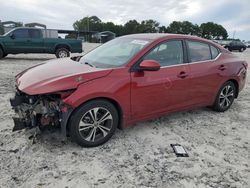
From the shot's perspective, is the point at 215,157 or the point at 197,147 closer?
the point at 215,157

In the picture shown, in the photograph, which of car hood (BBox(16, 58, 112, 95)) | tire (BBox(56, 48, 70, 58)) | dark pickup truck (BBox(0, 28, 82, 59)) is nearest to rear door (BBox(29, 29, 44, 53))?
dark pickup truck (BBox(0, 28, 82, 59))

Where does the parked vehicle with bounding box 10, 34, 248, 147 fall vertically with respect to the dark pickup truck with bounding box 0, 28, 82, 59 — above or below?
below

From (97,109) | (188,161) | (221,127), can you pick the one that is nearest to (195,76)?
(221,127)

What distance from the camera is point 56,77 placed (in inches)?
122

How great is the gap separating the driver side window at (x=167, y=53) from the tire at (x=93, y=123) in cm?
101

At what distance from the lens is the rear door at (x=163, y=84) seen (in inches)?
138

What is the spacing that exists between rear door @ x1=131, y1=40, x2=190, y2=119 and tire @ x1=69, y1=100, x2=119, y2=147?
0.39 metres

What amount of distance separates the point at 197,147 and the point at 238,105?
8.52 feet

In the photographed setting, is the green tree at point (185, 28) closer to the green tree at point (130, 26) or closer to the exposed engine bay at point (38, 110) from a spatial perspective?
the green tree at point (130, 26)

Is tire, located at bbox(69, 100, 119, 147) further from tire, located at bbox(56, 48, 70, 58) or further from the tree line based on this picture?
the tree line

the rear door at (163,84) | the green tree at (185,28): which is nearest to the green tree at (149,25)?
the green tree at (185,28)

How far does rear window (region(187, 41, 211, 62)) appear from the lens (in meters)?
4.20

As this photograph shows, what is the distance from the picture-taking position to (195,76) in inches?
163

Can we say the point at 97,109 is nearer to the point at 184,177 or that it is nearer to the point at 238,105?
the point at 184,177
